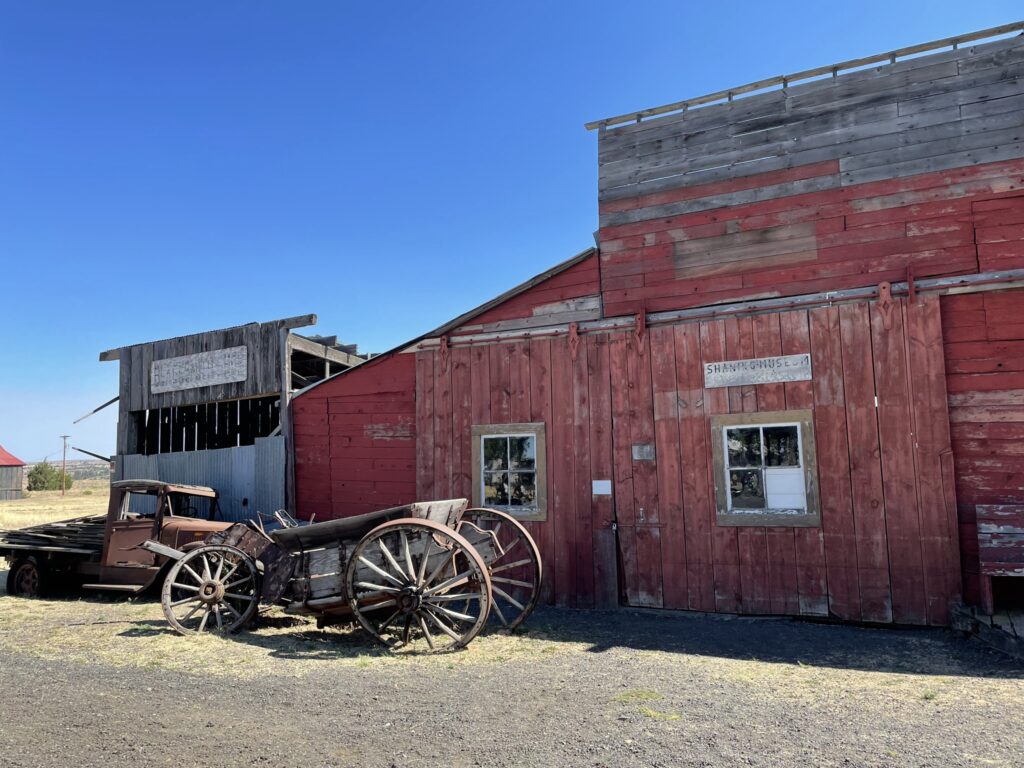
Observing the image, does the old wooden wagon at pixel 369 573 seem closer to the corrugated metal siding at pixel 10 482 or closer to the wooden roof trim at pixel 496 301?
the wooden roof trim at pixel 496 301

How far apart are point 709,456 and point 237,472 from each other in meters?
7.77

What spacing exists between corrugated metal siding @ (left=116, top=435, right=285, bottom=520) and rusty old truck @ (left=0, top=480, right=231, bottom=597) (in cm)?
90

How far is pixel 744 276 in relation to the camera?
8.39 meters

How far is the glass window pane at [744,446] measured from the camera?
26.5 feet

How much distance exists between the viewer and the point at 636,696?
16.1 feet

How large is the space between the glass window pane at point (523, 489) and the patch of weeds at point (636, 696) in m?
4.19

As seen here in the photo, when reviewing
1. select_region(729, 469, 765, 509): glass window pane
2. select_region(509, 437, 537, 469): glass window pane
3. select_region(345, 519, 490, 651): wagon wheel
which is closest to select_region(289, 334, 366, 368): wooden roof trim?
select_region(509, 437, 537, 469): glass window pane

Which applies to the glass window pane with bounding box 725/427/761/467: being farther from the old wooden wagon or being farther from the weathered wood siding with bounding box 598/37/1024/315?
the old wooden wagon

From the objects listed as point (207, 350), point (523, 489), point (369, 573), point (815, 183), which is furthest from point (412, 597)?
point (207, 350)

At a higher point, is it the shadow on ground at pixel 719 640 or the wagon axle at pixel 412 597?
the wagon axle at pixel 412 597

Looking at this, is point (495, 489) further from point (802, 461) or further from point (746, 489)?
point (802, 461)

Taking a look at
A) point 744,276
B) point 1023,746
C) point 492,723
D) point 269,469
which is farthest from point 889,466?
point 269,469

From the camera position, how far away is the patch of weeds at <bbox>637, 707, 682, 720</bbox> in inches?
175

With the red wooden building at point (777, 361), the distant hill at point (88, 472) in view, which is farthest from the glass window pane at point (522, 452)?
the distant hill at point (88, 472)
